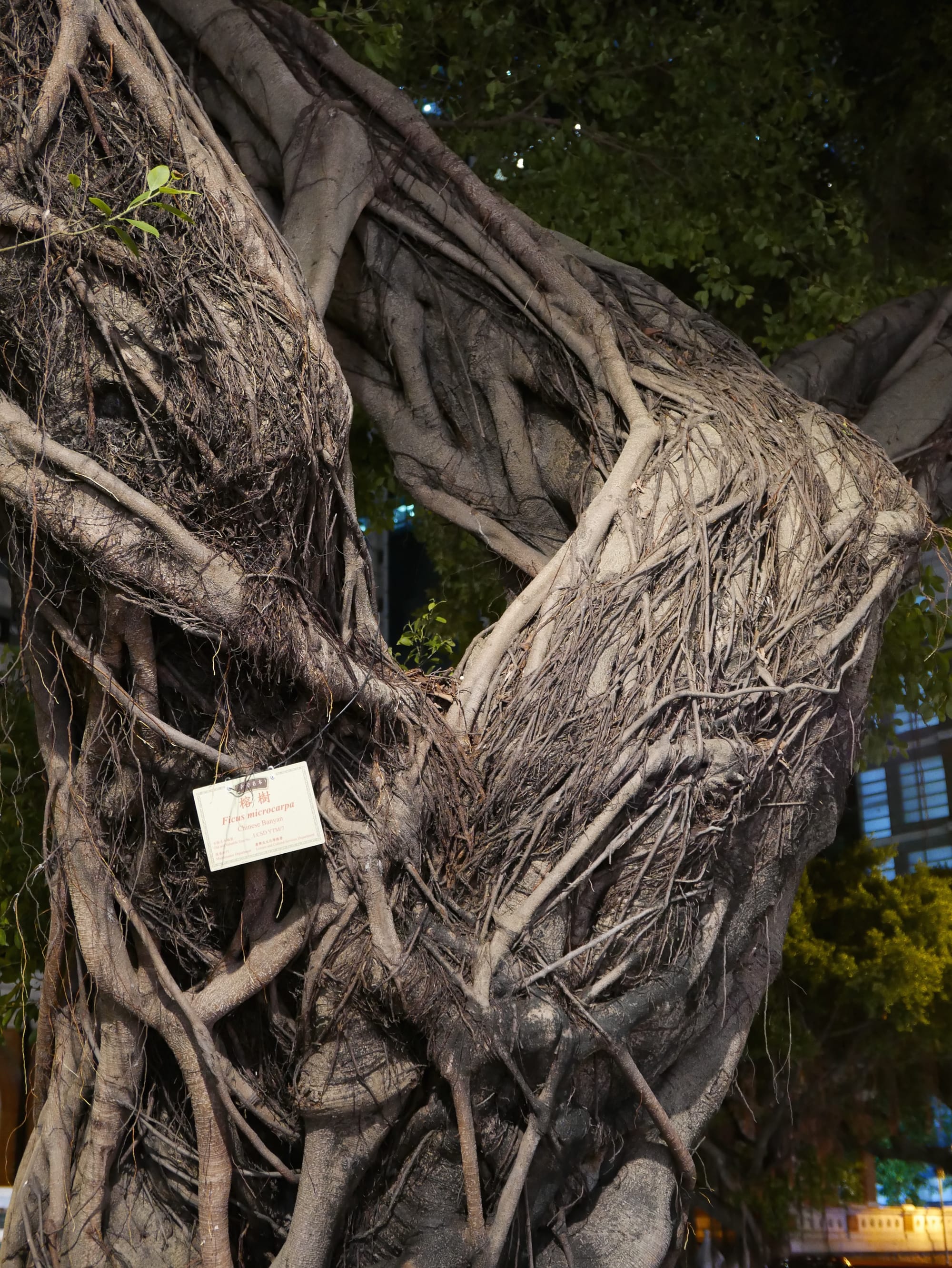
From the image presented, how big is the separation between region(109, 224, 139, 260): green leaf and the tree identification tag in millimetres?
992

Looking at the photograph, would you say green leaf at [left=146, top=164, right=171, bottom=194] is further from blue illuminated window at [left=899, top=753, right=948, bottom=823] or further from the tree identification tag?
blue illuminated window at [left=899, top=753, right=948, bottom=823]

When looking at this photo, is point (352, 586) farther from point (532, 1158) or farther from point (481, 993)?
point (532, 1158)

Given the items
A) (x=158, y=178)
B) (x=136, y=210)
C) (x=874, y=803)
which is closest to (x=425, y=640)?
(x=136, y=210)

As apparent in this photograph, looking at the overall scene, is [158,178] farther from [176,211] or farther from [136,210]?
[136,210]

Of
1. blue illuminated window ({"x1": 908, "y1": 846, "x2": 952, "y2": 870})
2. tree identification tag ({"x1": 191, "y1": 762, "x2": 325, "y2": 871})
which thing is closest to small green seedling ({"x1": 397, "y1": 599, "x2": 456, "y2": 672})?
tree identification tag ({"x1": 191, "y1": 762, "x2": 325, "y2": 871})

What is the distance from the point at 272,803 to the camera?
2.40m

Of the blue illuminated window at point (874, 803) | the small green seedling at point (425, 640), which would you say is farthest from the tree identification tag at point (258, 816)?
the blue illuminated window at point (874, 803)

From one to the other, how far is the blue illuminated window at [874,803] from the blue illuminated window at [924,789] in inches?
5.8

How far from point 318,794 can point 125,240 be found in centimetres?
110

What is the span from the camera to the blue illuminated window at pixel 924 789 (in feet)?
20.9

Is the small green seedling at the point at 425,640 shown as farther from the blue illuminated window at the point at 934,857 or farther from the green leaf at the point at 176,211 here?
the blue illuminated window at the point at 934,857

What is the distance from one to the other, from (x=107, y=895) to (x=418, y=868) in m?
0.60

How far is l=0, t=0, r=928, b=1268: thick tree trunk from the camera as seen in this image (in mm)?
2373

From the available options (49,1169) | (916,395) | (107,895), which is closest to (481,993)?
(107,895)
